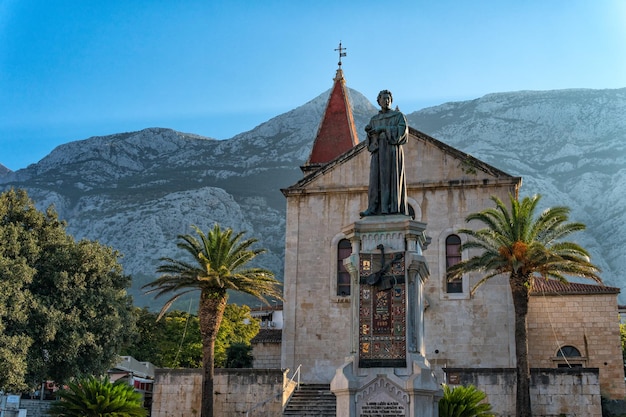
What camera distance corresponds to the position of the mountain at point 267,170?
347 feet

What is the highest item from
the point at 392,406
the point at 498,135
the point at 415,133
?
the point at 498,135

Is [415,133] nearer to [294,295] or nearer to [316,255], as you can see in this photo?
[316,255]

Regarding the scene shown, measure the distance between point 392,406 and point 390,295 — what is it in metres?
2.01

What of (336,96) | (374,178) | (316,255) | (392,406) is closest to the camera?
(392,406)

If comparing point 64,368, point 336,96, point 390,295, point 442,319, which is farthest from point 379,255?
point 336,96

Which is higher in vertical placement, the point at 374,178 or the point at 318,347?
the point at 374,178

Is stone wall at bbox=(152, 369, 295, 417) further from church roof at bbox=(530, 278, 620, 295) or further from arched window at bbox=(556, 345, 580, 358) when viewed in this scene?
church roof at bbox=(530, 278, 620, 295)

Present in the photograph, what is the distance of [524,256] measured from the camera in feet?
73.0

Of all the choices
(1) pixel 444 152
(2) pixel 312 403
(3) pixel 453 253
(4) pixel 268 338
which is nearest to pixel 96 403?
(2) pixel 312 403

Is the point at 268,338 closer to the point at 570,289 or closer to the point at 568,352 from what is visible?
the point at 568,352

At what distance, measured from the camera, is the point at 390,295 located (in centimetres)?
1291

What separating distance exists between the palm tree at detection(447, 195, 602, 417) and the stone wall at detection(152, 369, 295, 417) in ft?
26.0

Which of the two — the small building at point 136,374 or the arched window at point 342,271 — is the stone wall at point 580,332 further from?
the small building at point 136,374

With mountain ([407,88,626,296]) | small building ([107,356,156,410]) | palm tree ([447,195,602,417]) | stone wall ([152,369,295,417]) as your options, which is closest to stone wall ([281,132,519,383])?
stone wall ([152,369,295,417])
